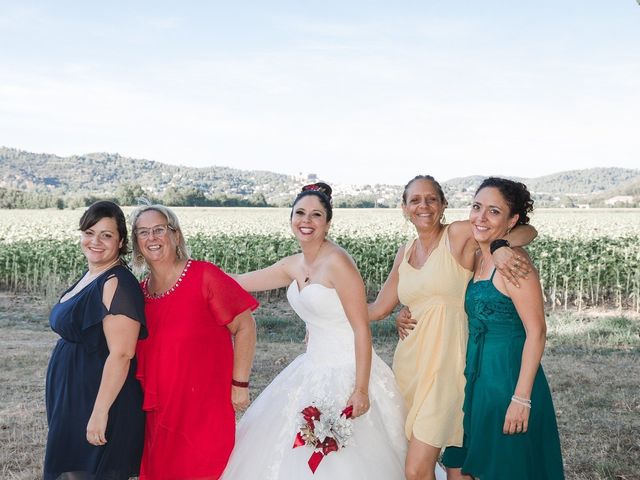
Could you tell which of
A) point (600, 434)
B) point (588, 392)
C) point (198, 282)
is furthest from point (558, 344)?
point (198, 282)

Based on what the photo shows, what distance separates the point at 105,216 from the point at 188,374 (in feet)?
3.08

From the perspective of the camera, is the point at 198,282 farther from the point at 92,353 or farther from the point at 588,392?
the point at 588,392

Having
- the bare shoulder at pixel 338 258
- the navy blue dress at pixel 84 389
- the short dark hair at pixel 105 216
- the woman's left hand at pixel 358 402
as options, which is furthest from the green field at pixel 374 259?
the navy blue dress at pixel 84 389

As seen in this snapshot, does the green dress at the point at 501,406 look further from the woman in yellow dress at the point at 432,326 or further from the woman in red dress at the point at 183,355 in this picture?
the woman in red dress at the point at 183,355

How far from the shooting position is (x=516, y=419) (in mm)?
3455

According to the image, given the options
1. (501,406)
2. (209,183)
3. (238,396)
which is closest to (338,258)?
(238,396)

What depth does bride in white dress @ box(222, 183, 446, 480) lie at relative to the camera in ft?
12.6

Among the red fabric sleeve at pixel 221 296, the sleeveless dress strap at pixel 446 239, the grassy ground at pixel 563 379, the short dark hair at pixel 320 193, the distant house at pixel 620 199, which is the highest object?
the distant house at pixel 620 199

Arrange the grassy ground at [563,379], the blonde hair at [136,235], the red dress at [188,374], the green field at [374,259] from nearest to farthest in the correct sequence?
the red dress at [188,374], the blonde hair at [136,235], the grassy ground at [563,379], the green field at [374,259]

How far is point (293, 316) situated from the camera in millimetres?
14211

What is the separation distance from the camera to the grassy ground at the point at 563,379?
19.4 feet

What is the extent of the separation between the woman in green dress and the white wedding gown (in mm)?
477

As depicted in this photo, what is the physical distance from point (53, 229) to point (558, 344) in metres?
17.1

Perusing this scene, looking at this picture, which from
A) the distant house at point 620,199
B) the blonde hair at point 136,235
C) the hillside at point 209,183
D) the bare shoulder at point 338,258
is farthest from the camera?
the distant house at point 620,199
